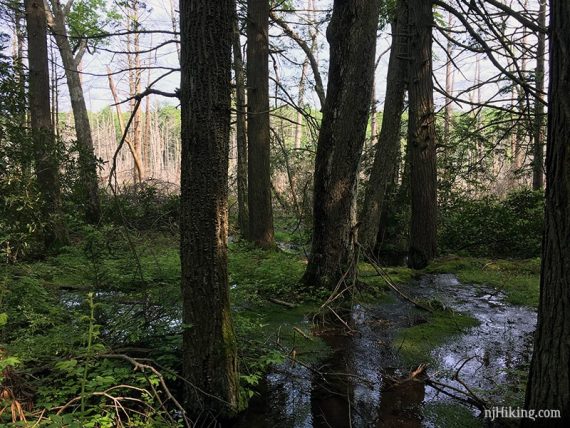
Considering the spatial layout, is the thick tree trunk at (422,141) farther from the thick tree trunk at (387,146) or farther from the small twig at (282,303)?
the small twig at (282,303)

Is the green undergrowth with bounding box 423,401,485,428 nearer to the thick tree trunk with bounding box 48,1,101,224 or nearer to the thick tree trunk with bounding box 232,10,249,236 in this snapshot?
the thick tree trunk with bounding box 232,10,249,236

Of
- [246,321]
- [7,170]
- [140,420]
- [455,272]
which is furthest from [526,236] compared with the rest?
[7,170]

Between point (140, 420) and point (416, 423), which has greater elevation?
point (140, 420)

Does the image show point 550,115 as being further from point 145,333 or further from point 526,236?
point 526,236

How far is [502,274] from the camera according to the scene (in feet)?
24.4

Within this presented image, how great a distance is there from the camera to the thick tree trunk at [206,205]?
9.65ft

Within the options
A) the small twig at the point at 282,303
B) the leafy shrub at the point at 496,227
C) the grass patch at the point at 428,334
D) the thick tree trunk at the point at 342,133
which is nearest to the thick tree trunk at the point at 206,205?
the grass patch at the point at 428,334

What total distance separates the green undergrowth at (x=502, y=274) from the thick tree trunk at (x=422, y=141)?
573 millimetres

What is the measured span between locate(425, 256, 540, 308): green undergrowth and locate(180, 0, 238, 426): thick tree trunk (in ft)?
15.6

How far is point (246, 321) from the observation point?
4.12 metres

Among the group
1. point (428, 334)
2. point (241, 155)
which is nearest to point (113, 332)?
point (428, 334)

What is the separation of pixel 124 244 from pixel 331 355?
4710mm

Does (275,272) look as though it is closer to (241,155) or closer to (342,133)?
(342,133)

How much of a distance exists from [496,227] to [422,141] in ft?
11.5
